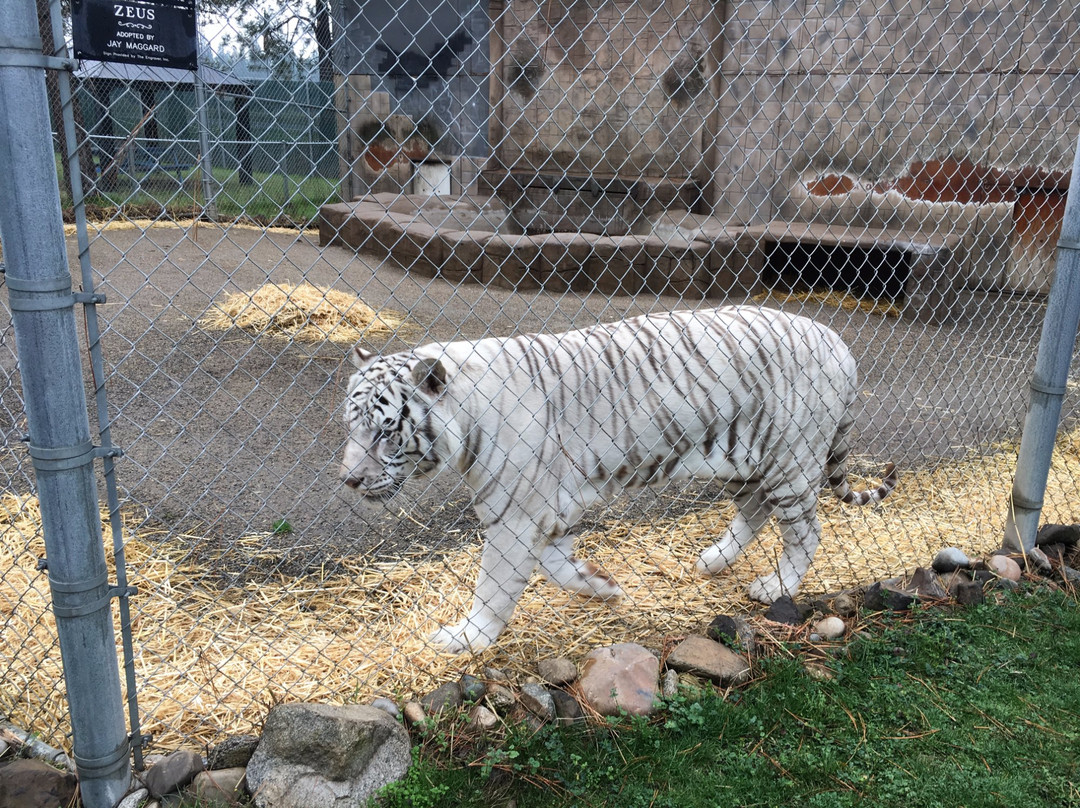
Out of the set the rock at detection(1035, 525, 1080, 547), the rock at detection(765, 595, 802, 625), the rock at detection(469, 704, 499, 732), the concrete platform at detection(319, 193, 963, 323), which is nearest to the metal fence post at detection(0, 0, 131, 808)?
the rock at detection(469, 704, 499, 732)

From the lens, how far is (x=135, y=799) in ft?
7.09

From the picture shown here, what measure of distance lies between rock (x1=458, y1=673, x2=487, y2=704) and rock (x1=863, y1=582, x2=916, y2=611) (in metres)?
1.49

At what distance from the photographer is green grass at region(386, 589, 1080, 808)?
2348 mm

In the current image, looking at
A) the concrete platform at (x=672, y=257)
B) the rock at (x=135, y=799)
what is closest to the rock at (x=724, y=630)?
the rock at (x=135, y=799)

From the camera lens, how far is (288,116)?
15812 millimetres

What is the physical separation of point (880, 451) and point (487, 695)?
132 inches

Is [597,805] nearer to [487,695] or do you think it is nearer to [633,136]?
[487,695]

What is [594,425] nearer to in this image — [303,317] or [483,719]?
[483,719]

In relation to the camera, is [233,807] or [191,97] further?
[191,97]

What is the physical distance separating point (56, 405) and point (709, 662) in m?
1.98

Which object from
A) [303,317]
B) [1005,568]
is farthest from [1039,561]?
[303,317]

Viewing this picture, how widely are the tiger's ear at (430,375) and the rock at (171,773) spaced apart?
3.95 ft

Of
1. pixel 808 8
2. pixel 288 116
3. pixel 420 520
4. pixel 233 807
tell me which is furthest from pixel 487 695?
pixel 288 116

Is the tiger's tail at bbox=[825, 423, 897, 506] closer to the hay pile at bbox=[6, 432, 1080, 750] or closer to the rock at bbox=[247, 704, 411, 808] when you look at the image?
the hay pile at bbox=[6, 432, 1080, 750]
